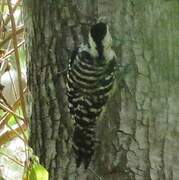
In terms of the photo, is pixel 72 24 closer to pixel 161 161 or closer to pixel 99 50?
pixel 99 50

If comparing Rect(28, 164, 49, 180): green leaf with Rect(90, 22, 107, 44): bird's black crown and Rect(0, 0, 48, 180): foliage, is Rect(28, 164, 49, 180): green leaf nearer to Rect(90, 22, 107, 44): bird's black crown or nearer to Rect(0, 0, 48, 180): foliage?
Rect(0, 0, 48, 180): foliage

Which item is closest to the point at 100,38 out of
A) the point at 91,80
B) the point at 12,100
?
the point at 91,80

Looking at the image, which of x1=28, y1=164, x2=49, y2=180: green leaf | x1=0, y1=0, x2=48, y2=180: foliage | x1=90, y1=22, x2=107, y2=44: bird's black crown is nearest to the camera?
x1=28, y1=164, x2=49, y2=180: green leaf

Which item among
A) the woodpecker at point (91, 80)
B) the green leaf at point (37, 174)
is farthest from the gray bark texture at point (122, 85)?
the green leaf at point (37, 174)

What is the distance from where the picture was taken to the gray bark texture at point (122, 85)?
1.69 meters

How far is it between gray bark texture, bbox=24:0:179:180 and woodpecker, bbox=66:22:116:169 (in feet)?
0.14

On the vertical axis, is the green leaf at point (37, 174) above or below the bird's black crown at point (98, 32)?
below

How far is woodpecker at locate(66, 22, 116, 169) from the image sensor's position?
165 cm

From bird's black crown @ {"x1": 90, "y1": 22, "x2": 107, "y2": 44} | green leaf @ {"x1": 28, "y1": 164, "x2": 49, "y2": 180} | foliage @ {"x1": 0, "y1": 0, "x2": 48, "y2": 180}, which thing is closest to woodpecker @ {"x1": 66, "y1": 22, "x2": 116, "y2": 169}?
bird's black crown @ {"x1": 90, "y1": 22, "x2": 107, "y2": 44}

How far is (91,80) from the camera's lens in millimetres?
1690

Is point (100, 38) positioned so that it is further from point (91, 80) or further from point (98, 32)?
point (91, 80)

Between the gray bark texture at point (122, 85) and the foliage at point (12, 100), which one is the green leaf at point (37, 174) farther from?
the gray bark texture at point (122, 85)

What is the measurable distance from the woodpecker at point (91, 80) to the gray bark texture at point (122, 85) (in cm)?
4

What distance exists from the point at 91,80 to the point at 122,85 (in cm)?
11
